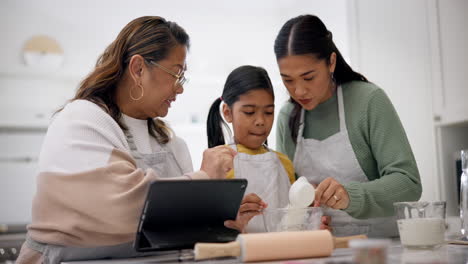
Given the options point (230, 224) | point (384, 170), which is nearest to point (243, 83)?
point (384, 170)

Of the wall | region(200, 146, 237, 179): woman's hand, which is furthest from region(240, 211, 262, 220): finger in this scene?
the wall

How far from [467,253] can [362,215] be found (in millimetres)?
464

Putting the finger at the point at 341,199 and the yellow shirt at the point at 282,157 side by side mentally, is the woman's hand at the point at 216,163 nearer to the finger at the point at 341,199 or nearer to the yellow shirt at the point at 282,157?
the finger at the point at 341,199

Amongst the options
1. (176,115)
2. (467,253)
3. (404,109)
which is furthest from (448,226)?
(176,115)

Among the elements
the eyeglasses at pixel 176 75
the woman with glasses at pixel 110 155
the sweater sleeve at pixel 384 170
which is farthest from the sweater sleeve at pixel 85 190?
the sweater sleeve at pixel 384 170

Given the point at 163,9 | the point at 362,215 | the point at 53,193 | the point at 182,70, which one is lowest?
the point at 362,215

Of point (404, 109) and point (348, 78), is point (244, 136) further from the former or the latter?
point (404, 109)

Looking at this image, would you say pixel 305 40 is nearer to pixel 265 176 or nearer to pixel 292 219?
pixel 265 176

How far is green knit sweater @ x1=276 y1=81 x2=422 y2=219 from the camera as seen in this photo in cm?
146

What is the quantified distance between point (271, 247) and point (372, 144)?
30.7 inches

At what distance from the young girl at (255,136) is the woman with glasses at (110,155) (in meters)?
0.27

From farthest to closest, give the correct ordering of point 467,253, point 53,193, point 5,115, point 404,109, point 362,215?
point 5,115 → point 404,109 → point 362,215 → point 53,193 → point 467,253

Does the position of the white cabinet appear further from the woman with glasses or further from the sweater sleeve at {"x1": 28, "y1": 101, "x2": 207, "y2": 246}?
the sweater sleeve at {"x1": 28, "y1": 101, "x2": 207, "y2": 246}

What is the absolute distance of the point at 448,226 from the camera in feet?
7.60
